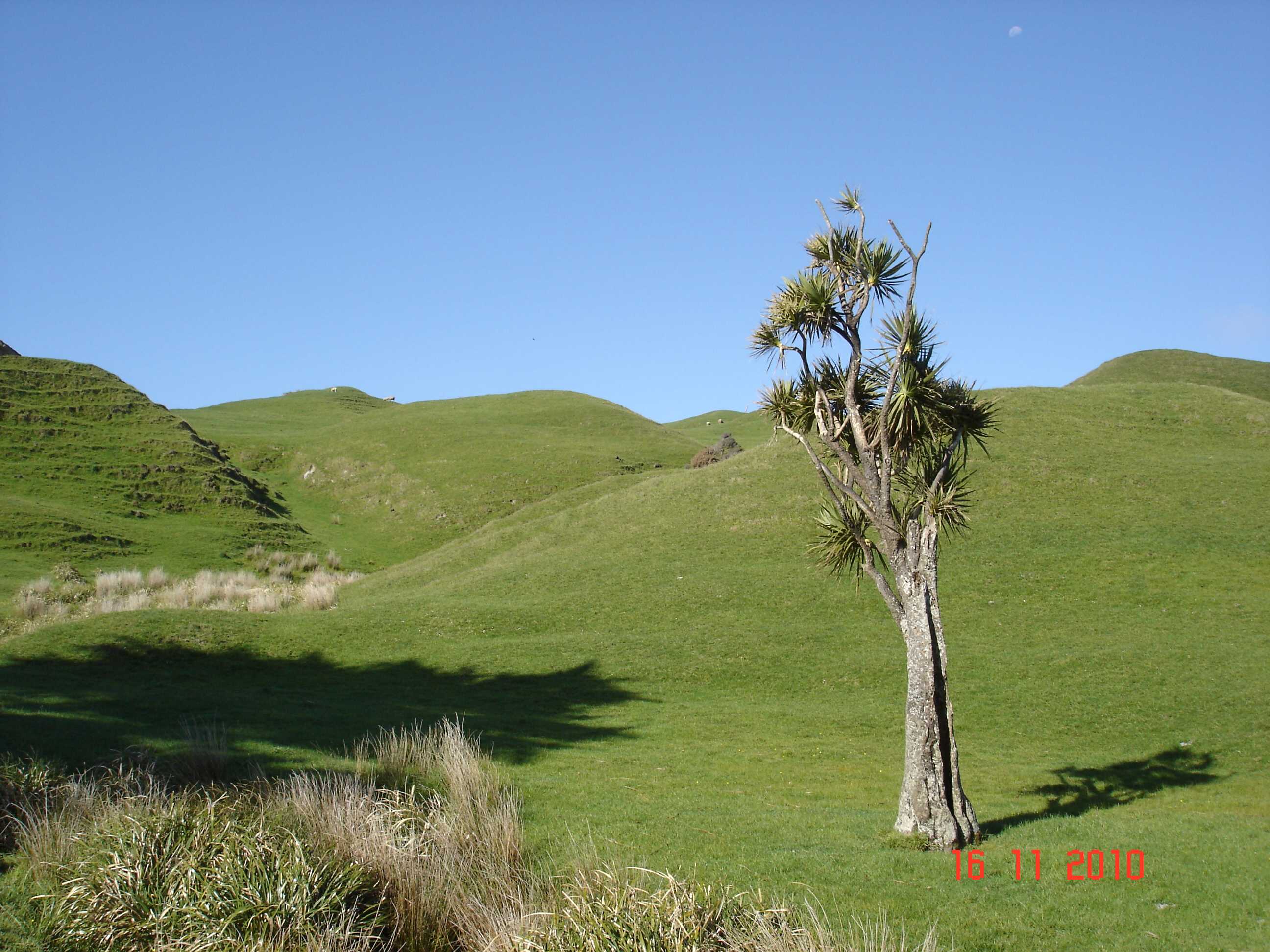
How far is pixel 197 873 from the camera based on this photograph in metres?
7.84

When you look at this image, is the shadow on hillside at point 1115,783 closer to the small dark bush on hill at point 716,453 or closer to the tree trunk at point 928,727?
the tree trunk at point 928,727

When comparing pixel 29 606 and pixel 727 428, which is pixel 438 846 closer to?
pixel 29 606

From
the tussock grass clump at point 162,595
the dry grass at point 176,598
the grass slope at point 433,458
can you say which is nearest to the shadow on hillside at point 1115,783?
the tussock grass clump at point 162,595

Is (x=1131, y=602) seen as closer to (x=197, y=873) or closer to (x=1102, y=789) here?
(x=1102, y=789)

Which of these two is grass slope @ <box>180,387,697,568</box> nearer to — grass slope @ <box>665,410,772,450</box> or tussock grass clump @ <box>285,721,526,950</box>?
grass slope @ <box>665,410,772,450</box>

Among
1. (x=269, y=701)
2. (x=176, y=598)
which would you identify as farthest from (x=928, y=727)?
(x=176, y=598)

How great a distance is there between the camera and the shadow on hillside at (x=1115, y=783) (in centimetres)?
1356

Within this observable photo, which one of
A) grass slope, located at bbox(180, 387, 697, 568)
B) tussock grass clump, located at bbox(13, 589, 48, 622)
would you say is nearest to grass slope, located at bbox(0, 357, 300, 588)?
tussock grass clump, located at bbox(13, 589, 48, 622)

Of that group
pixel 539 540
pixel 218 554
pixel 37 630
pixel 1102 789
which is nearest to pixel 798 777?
pixel 1102 789

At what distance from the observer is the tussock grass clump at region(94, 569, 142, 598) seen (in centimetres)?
3438

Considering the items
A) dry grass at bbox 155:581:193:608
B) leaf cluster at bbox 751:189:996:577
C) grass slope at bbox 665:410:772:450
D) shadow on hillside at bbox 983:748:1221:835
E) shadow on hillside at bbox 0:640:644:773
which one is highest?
grass slope at bbox 665:410:772:450

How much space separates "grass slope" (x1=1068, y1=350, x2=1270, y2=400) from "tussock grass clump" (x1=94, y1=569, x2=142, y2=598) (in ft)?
289

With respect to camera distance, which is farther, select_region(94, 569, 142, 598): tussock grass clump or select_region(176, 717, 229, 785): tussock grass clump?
select_region(94, 569, 142, 598): tussock grass clump

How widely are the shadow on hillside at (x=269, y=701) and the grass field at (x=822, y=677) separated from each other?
0.13 m
